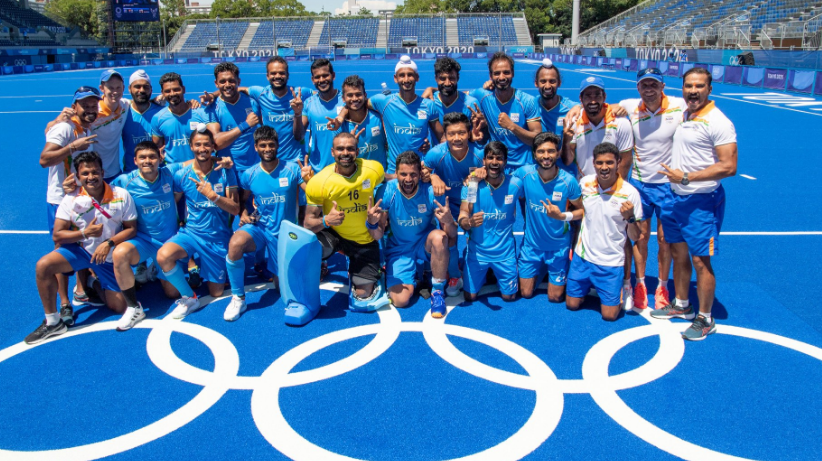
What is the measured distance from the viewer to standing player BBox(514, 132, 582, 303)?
5488mm

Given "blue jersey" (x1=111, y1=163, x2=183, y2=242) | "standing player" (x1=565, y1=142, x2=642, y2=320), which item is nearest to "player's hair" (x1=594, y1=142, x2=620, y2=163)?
"standing player" (x1=565, y1=142, x2=642, y2=320)

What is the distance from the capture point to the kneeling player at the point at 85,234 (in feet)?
17.1

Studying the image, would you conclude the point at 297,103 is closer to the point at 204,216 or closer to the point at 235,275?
the point at 204,216

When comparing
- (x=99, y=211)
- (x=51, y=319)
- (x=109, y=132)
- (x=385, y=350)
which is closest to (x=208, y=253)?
(x=99, y=211)

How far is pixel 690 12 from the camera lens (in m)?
49.5

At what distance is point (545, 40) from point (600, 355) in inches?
2923

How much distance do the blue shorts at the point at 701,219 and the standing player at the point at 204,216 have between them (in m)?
4.36

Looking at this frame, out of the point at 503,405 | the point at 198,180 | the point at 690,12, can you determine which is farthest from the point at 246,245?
the point at 690,12

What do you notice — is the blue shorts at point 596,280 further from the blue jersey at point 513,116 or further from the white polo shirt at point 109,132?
the white polo shirt at point 109,132

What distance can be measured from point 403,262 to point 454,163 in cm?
118

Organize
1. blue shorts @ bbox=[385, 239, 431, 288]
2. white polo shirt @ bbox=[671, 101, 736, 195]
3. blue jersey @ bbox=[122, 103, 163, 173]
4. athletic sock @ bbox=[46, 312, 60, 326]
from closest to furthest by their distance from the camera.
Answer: white polo shirt @ bbox=[671, 101, 736, 195], athletic sock @ bbox=[46, 312, 60, 326], blue shorts @ bbox=[385, 239, 431, 288], blue jersey @ bbox=[122, 103, 163, 173]

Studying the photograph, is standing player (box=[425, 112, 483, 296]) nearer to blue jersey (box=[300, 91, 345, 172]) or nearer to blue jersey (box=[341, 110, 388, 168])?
blue jersey (box=[341, 110, 388, 168])

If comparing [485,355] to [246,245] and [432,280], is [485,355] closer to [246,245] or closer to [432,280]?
[432,280]

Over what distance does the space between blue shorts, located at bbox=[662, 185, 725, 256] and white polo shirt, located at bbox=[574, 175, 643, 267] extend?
1.24 feet
